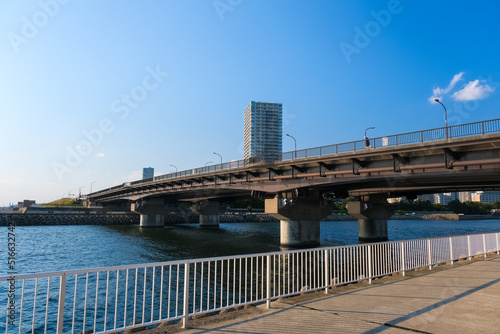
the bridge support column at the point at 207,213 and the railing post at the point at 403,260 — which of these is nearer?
the railing post at the point at 403,260

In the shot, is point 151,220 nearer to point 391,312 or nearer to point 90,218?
point 90,218

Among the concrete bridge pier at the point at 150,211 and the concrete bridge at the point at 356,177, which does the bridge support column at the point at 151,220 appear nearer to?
the concrete bridge pier at the point at 150,211

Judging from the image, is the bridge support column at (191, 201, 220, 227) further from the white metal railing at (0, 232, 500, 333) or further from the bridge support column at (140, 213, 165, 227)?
the white metal railing at (0, 232, 500, 333)

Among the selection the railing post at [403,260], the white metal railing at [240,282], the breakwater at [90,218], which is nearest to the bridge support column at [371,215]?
the white metal railing at [240,282]

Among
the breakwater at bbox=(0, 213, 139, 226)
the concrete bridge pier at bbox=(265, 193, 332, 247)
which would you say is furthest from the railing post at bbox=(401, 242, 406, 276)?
the breakwater at bbox=(0, 213, 139, 226)

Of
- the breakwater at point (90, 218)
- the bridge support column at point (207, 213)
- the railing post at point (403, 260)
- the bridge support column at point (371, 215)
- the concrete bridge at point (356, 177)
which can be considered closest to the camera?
the railing post at point (403, 260)

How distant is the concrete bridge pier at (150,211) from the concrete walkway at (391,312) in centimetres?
7651

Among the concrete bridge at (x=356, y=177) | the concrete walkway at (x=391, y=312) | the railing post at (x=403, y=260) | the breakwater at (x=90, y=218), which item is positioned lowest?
the breakwater at (x=90, y=218)

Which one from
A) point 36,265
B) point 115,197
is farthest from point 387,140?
point 115,197

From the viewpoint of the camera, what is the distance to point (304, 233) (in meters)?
41.5

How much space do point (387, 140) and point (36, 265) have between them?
31.2m

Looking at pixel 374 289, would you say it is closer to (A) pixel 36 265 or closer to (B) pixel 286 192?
(A) pixel 36 265

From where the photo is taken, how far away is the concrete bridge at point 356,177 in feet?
82.4

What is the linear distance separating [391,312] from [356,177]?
1009 inches
